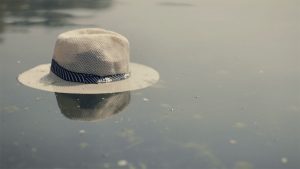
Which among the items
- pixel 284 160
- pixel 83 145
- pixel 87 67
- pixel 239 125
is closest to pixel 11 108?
pixel 87 67

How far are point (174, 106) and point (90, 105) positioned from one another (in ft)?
3.60

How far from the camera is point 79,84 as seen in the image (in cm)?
637

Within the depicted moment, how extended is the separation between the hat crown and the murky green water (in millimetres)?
430

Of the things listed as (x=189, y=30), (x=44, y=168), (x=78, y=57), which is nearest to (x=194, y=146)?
(x=44, y=168)

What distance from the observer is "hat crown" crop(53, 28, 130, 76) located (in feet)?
20.7

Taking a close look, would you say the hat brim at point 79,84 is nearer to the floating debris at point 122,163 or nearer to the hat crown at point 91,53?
the hat crown at point 91,53

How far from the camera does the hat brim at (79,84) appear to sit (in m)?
6.26

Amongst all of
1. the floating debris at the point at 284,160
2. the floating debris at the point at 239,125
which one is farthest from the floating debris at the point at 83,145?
the floating debris at the point at 284,160

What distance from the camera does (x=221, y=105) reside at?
630 centimetres

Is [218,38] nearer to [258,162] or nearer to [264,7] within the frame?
[264,7]

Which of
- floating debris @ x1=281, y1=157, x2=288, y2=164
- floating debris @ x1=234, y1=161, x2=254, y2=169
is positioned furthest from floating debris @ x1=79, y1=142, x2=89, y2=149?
floating debris @ x1=281, y1=157, x2=288, y2=164

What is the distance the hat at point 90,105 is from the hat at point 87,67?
0.24 feet

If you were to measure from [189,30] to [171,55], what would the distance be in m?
2.25

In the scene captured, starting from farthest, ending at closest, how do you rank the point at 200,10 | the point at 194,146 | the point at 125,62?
the point at 200,10 < the point at 125,62 < the point at 194,146
